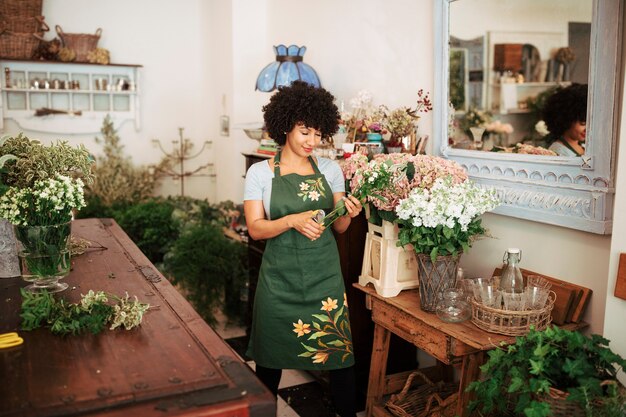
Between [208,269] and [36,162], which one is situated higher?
[36,162]

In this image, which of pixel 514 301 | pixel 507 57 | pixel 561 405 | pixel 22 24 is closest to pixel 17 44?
pixel 22 24

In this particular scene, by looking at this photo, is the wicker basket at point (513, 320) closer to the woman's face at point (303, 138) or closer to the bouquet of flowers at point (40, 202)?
the woman's face at point (303, 138)

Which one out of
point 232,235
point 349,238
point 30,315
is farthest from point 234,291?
point 30,315

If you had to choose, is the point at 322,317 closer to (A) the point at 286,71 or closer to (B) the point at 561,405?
(B) the point at 561,405

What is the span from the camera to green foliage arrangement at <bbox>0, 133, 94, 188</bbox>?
2.32 metres

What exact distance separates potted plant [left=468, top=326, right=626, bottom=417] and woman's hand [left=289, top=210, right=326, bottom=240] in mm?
929

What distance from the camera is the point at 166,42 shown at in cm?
654

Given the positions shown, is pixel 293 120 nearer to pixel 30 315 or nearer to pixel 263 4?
pixel 30 315

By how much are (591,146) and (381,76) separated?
174 cm

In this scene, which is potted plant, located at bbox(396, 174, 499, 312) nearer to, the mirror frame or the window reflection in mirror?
the mirror frame

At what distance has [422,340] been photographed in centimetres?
269

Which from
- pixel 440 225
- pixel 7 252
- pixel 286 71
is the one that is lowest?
pixel 7 252

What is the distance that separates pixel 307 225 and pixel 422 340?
708mm

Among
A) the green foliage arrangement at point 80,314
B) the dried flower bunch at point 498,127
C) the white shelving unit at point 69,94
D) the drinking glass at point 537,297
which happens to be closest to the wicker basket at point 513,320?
the drinking glass at point 537,297
